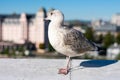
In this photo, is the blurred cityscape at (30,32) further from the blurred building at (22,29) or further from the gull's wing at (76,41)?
the gull's wing at (76,41)

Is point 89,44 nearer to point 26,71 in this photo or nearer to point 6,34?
point 26,71

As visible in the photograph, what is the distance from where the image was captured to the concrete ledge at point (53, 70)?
1.40 meters

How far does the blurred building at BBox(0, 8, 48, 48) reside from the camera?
28062mm

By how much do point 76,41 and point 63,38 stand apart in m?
0.07

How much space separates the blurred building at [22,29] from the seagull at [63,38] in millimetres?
25542

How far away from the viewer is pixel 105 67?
5.15ft

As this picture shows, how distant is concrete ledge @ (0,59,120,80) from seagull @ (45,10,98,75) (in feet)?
0.17

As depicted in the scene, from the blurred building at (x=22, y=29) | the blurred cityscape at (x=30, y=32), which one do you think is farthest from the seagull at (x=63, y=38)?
the blurred building at (x=22, y=29)

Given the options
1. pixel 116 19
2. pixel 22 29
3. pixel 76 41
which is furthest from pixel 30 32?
pixel 76 41

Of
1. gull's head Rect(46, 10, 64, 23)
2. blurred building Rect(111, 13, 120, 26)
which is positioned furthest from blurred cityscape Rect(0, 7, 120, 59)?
gull's head Rect(46, 10, 64, 23)

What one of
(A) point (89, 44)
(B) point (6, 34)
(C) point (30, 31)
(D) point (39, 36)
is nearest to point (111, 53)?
(D) point (39, 36)

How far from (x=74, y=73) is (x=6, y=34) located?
30.4 meters

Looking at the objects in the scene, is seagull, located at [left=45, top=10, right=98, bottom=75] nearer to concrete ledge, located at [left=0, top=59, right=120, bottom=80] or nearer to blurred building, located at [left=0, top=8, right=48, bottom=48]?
concrete ledge, located at [left=0, top=59, right=120, bottom=80]

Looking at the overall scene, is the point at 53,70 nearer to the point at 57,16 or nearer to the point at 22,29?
the point at 57,16
